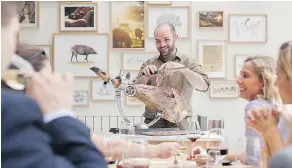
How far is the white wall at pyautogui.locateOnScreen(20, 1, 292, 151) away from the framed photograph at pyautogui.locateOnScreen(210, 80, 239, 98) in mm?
58

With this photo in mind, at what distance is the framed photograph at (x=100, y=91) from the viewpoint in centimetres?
529

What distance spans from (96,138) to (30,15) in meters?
3.52

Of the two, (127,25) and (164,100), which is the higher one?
(127,25)

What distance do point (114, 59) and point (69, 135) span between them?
174 inches

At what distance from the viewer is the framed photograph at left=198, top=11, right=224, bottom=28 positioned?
5.36 metres

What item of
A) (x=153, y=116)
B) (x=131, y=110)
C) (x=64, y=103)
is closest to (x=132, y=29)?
(x=131, y=110)

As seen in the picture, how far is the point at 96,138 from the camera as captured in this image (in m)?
2.15

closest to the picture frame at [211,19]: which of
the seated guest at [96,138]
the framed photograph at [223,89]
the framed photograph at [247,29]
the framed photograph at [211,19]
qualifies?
the framed photograph at [211,19]

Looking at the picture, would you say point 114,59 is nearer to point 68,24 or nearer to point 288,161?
point 68,24

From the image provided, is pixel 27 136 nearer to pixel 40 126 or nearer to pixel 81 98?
pixel 40 126

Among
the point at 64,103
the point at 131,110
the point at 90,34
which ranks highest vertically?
the point at 90,34

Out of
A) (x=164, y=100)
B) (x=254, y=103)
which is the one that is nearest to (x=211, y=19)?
(x=164, y=100)

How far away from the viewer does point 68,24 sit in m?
5.35

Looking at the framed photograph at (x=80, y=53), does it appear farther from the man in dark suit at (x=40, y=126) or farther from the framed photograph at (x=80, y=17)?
the man in dark suit at (x=40, y=126)
